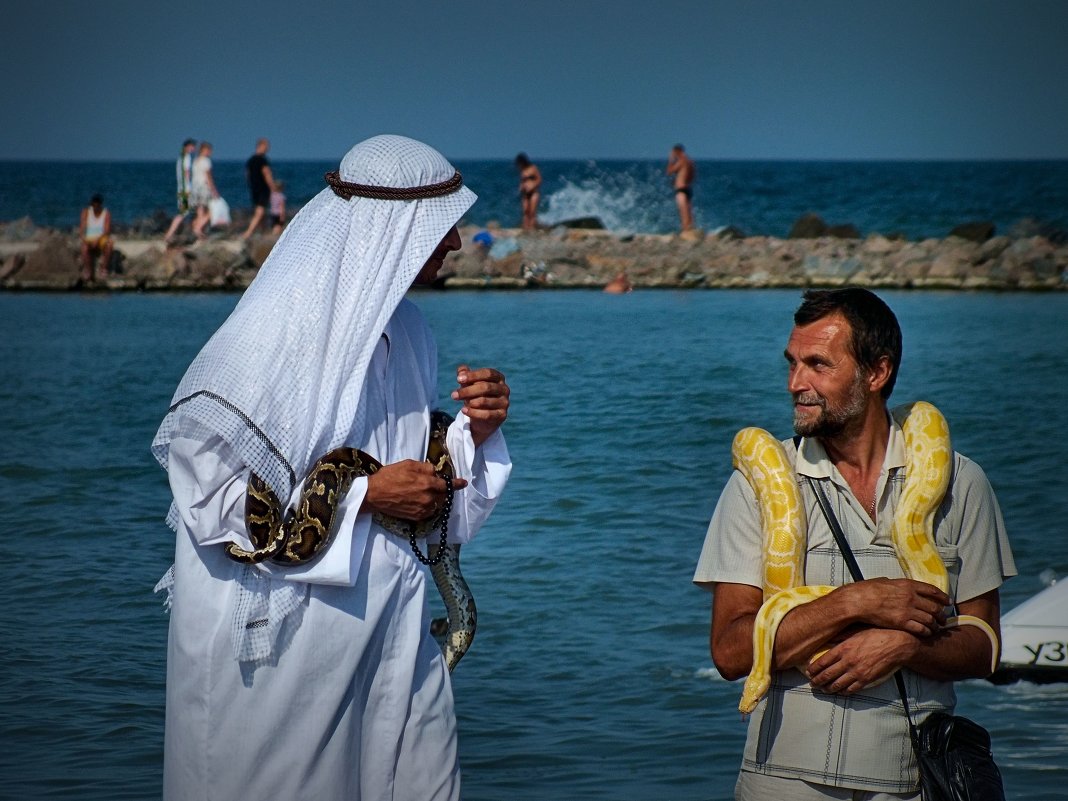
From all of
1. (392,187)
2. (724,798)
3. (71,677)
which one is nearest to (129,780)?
(71,677)

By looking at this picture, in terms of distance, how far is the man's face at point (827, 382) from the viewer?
2809mm

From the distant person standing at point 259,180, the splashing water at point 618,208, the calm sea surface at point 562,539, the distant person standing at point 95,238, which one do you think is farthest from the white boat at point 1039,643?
the splashing water at point 618,208

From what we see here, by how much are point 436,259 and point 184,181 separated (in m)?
23.0

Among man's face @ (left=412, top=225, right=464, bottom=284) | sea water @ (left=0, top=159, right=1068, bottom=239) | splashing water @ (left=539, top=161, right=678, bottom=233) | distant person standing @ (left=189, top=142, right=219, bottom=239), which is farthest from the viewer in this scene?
sea water @ (left=0, top=159, right=1068, bottom=239)

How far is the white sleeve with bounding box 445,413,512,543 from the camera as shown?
10.3 feet

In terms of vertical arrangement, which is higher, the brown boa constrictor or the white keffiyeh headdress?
the white keffiyeh headdress

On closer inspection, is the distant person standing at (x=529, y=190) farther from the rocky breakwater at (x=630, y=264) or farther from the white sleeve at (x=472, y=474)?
the white sleeve at (x=472, y=474)

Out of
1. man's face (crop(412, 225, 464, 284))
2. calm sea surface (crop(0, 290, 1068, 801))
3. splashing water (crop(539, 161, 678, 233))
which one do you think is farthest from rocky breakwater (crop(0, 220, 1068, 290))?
man's face (crop(412, 225, 464, 284))

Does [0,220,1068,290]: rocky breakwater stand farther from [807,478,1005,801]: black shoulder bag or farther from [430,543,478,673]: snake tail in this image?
[807,478,1005,801]: black shoulder bag

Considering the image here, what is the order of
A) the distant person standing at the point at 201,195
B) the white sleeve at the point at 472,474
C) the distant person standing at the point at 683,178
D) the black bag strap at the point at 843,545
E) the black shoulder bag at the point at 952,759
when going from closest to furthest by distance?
the black shoulder bag at the point at 952,759
the black bag strap at the point at 843,545
the white sleeve at the point at 472,474
the distant person standing at the point at 201,195
the distant person standing at the point at 683,178

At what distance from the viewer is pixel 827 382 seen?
2.81 m

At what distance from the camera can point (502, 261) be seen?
870 inches

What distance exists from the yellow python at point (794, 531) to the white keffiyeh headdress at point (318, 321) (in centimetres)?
80

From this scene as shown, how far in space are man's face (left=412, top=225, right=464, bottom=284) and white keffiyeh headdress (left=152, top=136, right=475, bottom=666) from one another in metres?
0.06
